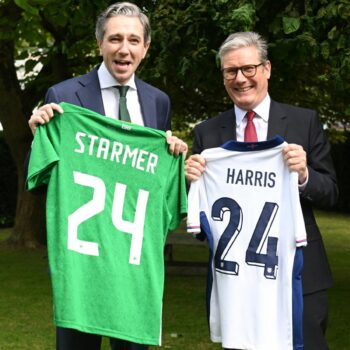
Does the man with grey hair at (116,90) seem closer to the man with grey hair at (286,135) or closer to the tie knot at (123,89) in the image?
the tie knot at (123,89)

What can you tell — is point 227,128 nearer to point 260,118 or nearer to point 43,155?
point 260,118

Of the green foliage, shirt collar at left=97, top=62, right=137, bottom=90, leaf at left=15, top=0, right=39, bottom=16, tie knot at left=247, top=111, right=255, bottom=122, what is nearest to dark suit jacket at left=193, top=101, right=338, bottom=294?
tie knot at left=247, top=111, right=255, bottom=122

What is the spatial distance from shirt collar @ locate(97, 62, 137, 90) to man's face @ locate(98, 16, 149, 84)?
0.20 feet

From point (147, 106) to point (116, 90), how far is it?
0.61ft

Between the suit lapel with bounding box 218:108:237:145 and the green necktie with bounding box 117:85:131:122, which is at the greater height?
the green necktie with bounding box 117:85:131:122

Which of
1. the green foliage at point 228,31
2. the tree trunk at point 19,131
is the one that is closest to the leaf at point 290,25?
the green foliage at point 228,31

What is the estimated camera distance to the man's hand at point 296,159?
439 centimetres

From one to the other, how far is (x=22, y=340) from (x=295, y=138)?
4184mm

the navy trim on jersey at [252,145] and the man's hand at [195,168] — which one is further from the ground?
the navy trim on jersey at [252,145]

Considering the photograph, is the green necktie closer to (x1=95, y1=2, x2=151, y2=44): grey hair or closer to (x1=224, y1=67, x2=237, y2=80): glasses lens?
(x1=95, y1=2, x2=151, y2=44): grey hair

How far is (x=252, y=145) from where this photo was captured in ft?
14.8

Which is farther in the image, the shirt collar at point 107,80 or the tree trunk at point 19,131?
the tree trunk at point 19,131

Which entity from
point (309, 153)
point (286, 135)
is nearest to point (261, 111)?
point (286, 135)

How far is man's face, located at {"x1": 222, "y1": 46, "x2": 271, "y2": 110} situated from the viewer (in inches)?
176
